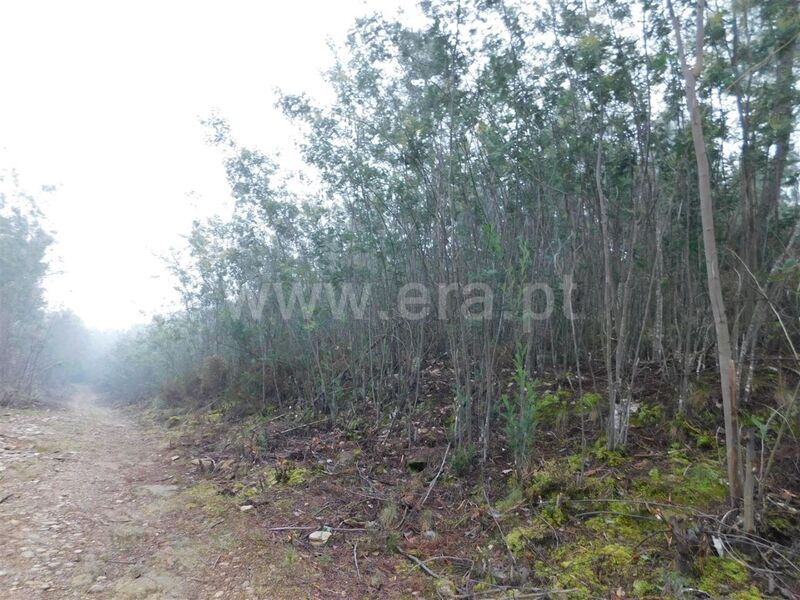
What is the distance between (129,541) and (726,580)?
330 centimetres

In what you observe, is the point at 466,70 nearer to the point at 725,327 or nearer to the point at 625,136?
the point at 625,136

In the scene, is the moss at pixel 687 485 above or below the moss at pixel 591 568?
above

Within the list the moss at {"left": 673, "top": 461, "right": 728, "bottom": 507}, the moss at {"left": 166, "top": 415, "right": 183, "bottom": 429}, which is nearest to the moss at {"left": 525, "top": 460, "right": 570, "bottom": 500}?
the moss at {"left": 673, "top": 461, "right": 728, "bottom": 507}

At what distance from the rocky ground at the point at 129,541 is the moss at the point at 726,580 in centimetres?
171

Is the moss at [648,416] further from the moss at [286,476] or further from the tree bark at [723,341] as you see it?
the moss at [286,476]

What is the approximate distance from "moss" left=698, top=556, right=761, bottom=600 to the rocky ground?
171 centimetres

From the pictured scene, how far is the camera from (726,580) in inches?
84.5

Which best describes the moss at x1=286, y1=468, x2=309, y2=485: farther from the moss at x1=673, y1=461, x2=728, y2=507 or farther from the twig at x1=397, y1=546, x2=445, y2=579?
the moss at x1=673, y1=461, x2=728, y2=507

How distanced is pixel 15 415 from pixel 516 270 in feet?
28.9

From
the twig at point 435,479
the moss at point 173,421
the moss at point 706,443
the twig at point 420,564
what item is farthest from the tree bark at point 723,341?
the moss at point 173,421

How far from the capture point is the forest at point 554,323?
2527mm

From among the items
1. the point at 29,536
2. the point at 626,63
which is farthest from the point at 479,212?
the point at 29,536

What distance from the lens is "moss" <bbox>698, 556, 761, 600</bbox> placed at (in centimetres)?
207

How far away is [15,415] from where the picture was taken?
8016 mm
